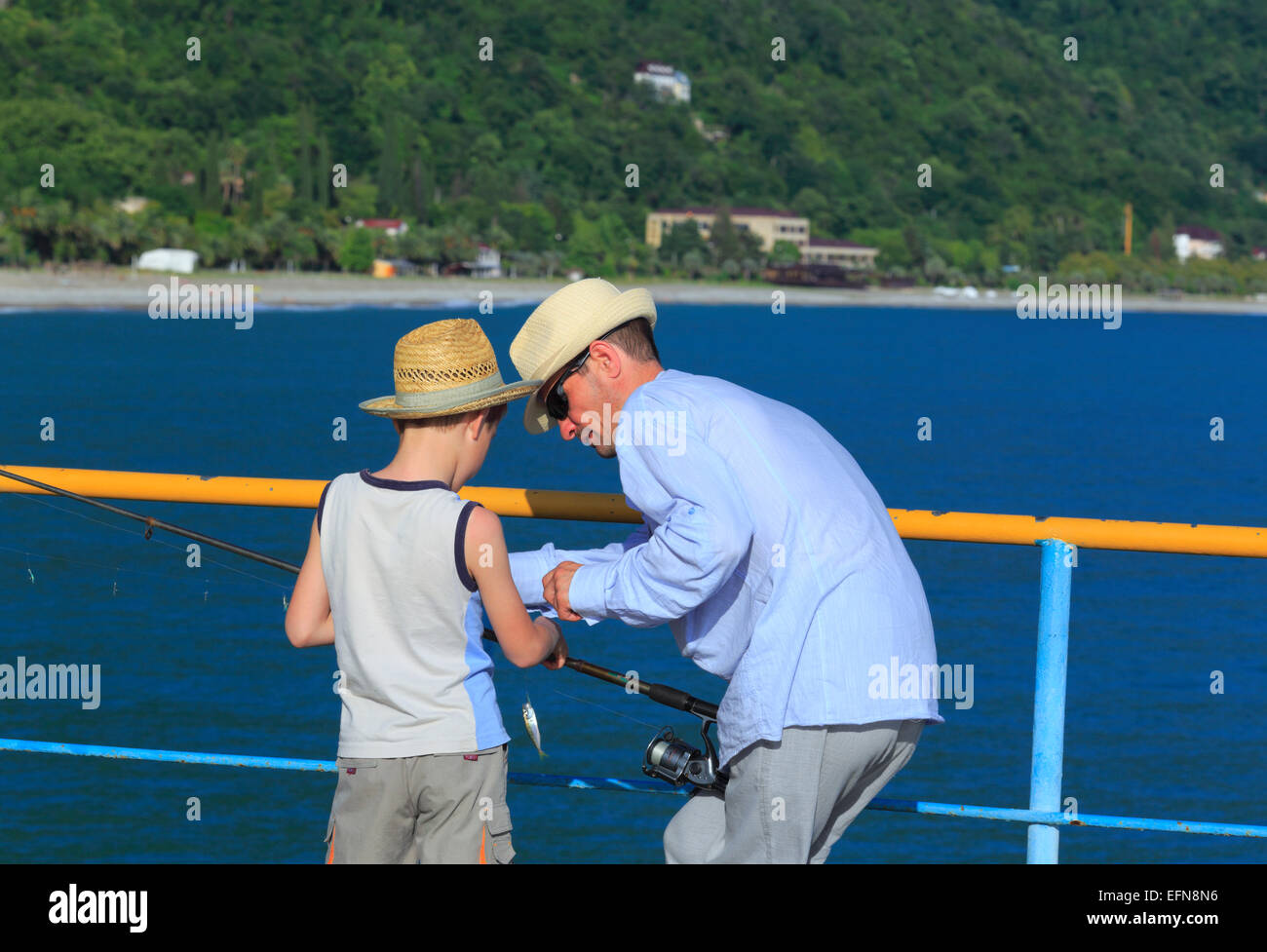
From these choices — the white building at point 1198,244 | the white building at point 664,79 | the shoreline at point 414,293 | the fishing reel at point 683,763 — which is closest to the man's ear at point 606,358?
the fishing reel at point 683,763

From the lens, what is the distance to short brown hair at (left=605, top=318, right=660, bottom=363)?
2580 millimetres

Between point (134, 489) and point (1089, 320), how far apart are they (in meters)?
171

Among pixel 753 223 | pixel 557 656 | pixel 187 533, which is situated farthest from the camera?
pixel 753 223

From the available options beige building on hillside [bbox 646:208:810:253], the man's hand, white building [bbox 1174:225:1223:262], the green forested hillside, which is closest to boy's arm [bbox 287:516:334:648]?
the man's hand

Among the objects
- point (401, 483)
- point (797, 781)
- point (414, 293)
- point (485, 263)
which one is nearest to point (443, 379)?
point (401, 483)

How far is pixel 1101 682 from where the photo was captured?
77.9ft

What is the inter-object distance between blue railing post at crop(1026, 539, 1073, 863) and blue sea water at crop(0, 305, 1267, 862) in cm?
106

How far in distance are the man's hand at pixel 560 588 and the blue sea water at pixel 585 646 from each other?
2.65 ft

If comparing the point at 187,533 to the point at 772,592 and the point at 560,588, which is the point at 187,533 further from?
the point at 772,592

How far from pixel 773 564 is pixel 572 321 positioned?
1.72ft

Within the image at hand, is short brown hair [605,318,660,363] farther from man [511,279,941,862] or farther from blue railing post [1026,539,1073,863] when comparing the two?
blue railing post [1026,539,1073,863]

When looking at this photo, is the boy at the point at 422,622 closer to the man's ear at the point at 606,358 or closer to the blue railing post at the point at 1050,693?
the man's ear at the point at 606,358

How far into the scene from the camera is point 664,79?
177625 millimetres

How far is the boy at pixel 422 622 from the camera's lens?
2.43 metres
